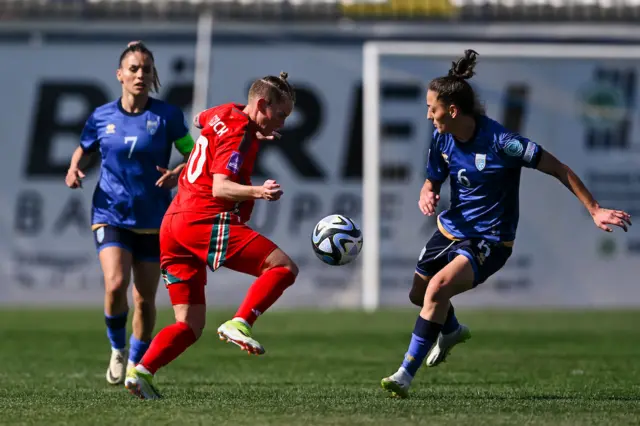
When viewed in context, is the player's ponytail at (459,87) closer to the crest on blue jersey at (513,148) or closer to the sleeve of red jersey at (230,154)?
the crest on blue jersey at (513,148)

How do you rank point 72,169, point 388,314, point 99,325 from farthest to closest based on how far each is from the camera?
point 388,314, point 99,325, point 72,169

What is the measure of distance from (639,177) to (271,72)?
6219mm

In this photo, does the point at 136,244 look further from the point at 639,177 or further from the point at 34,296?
the point at 639,177

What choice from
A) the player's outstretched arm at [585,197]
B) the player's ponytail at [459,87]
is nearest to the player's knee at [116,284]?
the player's ponytail at [459,87]

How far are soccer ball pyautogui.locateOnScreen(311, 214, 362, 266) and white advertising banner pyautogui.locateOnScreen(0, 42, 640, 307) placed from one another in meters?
12.2

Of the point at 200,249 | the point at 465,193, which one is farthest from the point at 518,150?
the point at 200,249

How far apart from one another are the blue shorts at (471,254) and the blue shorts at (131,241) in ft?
6.24

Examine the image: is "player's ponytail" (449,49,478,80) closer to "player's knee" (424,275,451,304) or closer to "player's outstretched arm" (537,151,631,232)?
"player's outstretched arm" (537,151,631,232)

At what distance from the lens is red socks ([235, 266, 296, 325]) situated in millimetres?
6792

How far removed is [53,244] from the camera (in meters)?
19.8

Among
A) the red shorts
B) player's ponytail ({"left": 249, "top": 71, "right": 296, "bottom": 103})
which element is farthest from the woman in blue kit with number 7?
player's ponytail ({"left": 249, "top": 71, "right": 296, "bottom": 103})

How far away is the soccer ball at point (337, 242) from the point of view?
23.8ft

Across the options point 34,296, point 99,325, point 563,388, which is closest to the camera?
point 563,388

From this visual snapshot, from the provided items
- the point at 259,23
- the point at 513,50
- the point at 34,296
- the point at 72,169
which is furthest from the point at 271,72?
the point at 72,169
